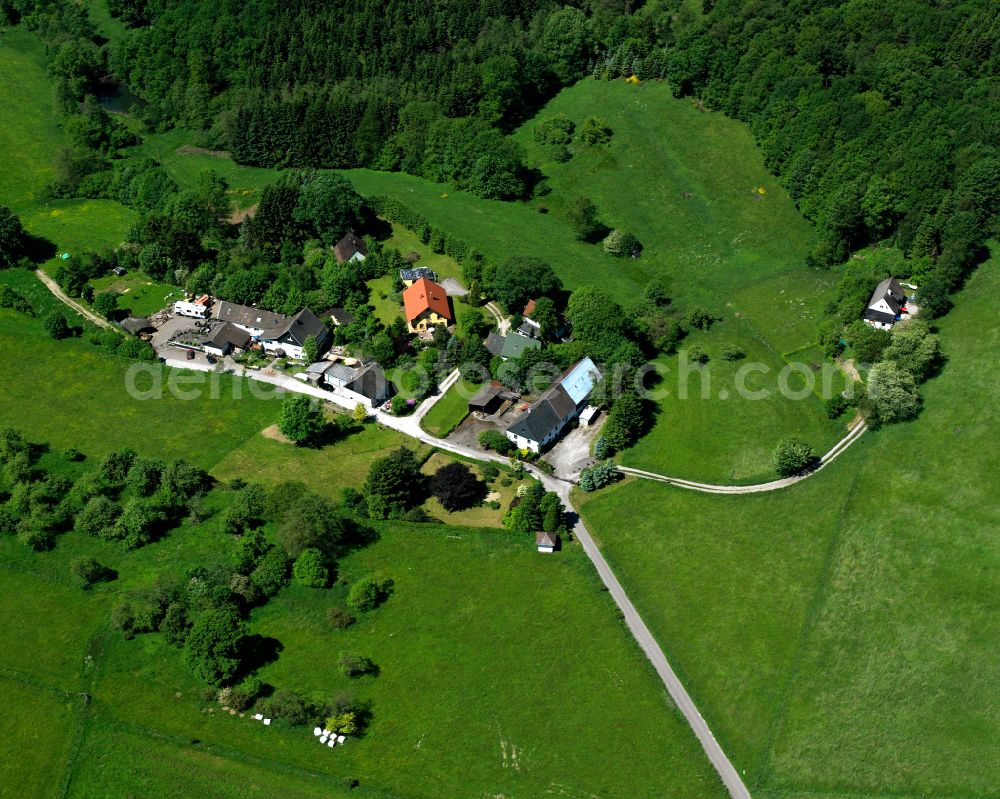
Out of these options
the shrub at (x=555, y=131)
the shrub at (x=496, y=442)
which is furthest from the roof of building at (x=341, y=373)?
the shrub at (x=555, y=131)

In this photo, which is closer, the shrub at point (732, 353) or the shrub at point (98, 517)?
the shrub at point (98, 517)

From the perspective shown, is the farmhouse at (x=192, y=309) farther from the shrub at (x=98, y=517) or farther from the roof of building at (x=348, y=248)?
the shrub at (x=98, y=517)

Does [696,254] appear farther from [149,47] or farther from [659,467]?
[149,47]

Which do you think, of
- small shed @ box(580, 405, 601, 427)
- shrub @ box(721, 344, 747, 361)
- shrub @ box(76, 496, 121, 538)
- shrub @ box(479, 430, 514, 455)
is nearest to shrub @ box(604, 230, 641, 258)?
shrub @ box(721, 344, 747, 361)

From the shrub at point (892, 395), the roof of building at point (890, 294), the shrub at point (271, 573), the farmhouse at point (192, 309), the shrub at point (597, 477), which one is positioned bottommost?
the farmhouse at point (192, 309)

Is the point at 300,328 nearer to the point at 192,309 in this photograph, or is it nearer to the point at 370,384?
the point at 370,384

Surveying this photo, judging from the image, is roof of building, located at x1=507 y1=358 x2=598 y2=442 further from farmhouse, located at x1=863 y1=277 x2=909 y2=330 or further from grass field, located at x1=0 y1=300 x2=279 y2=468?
farmhouse, located at x1=863 y1=277 x2=909 y2=330

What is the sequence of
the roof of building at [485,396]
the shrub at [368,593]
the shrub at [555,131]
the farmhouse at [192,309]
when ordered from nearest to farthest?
the shrub at [368,593] < the roof of building at [485,396] < the farmhouse at [192,309] < the shrub at [555,131]

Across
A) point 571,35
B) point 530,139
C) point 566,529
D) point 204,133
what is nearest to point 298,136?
point 204,133
